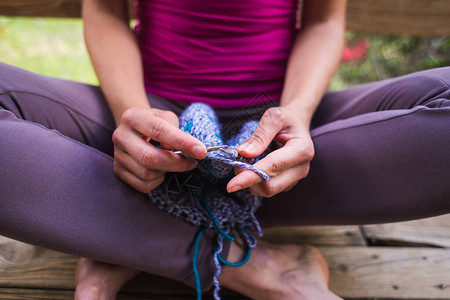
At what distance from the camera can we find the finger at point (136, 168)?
0.54m

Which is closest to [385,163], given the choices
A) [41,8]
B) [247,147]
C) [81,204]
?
[247,147]

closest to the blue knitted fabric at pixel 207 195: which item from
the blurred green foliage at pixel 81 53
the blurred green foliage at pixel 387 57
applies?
the blurred green foliage at pixel 81 53

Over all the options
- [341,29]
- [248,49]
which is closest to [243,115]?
[248,49]

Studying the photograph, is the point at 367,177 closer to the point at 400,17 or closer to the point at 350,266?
the point at 350,266

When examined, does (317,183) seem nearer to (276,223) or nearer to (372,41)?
(276,223)

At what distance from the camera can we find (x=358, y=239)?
0.86 m

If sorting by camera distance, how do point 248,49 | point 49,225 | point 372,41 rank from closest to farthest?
point 49,225
point 248,49
point 372,41

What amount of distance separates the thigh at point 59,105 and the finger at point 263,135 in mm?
355

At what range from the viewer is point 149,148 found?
507 mm

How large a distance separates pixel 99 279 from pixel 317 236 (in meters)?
0.52

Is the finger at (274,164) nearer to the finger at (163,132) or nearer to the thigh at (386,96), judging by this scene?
the finger at (163,132)

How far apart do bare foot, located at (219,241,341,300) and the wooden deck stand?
61mm

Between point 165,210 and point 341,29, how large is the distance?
0.58 metres

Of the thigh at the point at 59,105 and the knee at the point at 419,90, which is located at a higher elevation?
the knee at the point at 419,90
